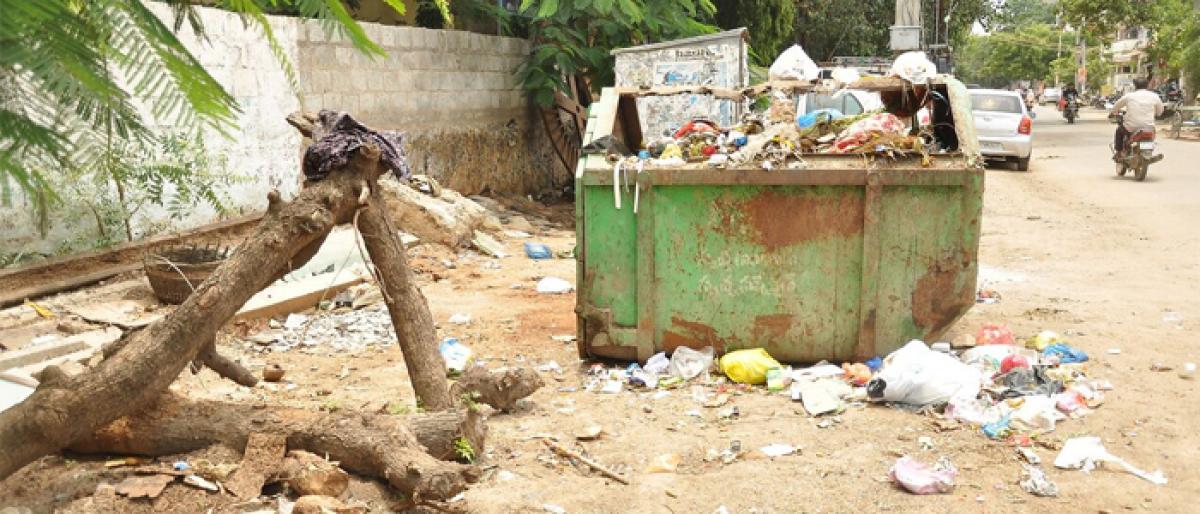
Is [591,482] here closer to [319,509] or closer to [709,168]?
[319,509]

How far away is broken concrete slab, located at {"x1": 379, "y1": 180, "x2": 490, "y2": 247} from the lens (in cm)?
872

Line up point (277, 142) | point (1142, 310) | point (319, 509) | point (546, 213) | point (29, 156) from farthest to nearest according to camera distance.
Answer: point (546, 213), point (277, 142), point (1142, 310), point (319, 509), point (29, 156)

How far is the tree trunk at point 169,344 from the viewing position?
3.14 m

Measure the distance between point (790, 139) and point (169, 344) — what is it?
3.01m

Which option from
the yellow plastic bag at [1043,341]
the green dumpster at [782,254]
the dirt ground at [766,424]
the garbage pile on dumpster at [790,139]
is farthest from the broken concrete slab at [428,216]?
the yellow plastic bag at [1043,341]

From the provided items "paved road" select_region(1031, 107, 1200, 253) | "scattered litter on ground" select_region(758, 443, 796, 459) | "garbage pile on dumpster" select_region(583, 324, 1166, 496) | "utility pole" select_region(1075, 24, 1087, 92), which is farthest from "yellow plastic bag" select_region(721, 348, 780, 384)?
"utility pole" select_region(1075, 24, 1087, 92)

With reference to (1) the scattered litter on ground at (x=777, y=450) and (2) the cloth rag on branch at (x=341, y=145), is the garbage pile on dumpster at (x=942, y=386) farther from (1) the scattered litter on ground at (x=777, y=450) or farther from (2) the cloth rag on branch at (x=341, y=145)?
(2) the cloth rag on branch at (x=341, y=145)

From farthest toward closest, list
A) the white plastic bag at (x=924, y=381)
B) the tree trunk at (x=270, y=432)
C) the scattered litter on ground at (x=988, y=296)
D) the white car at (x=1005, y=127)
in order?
1. the white car at (x=1005, y=127)
2. the scattered litter on ground at (x=988, y=296)
3. the white plastic bag at (x=924, y=381)
4. the tree trunk at (x=270, y=432)

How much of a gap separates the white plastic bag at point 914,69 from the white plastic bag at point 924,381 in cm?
167

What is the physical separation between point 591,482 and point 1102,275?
5041mm

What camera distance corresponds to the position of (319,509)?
3160 mm

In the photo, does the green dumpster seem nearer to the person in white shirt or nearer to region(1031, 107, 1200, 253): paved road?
region(1031, 107, 1200, 253): paved road

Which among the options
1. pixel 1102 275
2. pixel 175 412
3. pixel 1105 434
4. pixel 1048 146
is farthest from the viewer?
pixel 1048 146

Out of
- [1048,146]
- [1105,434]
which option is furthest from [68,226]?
[1048,146]
